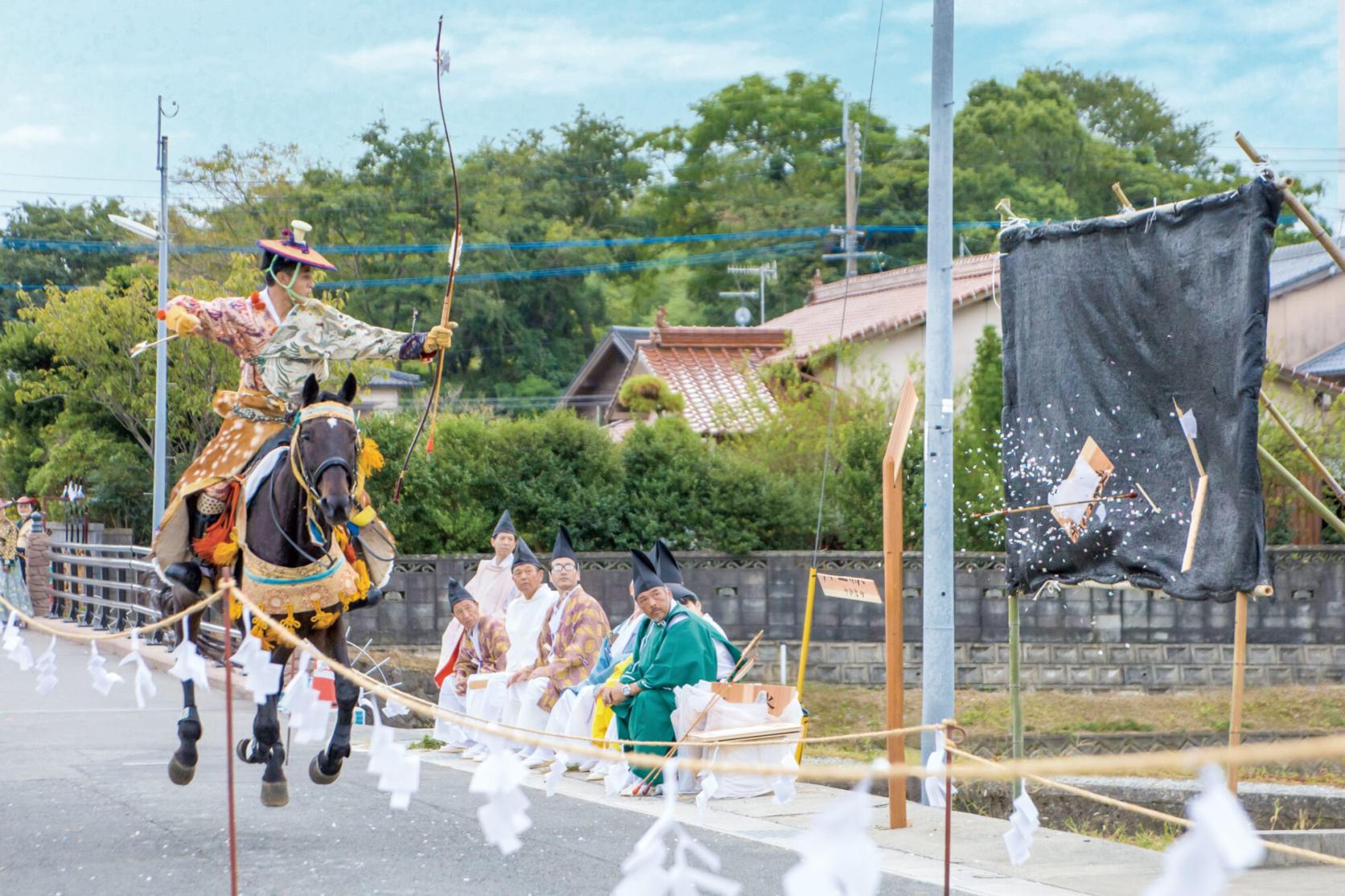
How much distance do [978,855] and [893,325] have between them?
19.6m

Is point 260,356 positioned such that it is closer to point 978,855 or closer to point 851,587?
point 851,587

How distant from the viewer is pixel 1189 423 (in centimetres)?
826

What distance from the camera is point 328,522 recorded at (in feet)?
27.8

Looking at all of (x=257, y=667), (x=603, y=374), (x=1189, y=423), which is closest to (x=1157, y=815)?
(x=1189, y=423)

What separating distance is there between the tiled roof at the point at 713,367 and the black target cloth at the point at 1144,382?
1589 cm

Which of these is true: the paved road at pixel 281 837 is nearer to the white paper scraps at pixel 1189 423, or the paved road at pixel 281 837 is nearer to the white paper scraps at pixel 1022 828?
the white paper scraps at pixel 1022 828

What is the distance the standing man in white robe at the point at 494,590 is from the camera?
1550 cm

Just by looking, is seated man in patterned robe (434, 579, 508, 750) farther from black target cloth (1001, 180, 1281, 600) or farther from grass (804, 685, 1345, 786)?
black target cloth (1001, 180, 1281, 600)

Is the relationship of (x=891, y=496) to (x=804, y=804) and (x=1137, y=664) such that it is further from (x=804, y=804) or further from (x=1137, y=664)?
(x=1137, y=664)

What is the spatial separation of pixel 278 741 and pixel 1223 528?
5.29 meters

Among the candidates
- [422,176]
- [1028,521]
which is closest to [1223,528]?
[1028,521]

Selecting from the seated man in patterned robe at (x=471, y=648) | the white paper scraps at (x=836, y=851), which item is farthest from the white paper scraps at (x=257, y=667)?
the seated man in patterned robe at (x=471, y=648)

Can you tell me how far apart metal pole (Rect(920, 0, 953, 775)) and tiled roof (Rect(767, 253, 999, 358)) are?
13867mm

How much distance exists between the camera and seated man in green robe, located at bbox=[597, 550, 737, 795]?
38.4 feet
